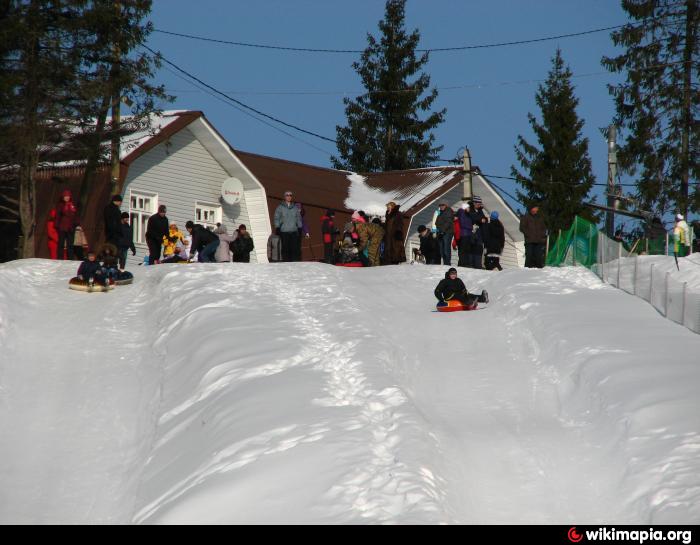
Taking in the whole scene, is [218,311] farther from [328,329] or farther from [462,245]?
[462,245]

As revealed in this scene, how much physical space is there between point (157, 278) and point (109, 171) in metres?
10.7

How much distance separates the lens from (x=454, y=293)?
2377cm

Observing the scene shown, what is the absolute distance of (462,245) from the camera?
1192 inches

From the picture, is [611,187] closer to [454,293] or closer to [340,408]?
[454,293]

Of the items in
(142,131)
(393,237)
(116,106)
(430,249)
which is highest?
(116,106)

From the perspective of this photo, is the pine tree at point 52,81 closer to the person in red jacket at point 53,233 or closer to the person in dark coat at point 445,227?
the person in red jacket at point 53,233

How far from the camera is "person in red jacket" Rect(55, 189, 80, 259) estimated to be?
92.6ft

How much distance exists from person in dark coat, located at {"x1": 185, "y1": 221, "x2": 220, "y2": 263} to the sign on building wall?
9.91 metres

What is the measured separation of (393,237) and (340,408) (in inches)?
535

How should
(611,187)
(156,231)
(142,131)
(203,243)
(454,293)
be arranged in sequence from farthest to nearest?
1. (142,131)
2. (611,187)
3. (203,243)
4. (156,231)
5. (454,293)

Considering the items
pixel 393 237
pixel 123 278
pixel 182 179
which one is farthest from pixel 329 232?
pixel 182 179

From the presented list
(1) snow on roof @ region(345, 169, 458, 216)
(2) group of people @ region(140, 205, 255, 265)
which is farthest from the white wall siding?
(2) group of people @ region(140, 205, 255, 265)

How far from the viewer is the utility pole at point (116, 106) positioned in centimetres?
3247
